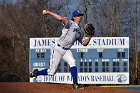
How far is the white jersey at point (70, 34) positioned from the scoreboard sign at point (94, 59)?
15.3 metres

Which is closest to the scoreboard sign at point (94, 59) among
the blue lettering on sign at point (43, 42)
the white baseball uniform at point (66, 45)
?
the blue lettering on sign at point (43, 42)

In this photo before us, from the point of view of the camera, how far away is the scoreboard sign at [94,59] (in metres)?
25.4

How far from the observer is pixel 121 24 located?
38031 mm

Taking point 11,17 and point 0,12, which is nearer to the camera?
point 11,17

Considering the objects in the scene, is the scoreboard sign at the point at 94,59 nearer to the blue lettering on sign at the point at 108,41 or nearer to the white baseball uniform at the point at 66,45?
the blue lettering on sign at the point at 108,41

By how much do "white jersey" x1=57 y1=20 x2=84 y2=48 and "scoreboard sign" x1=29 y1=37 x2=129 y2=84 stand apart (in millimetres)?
15280

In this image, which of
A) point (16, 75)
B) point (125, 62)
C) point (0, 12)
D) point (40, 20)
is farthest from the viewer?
point (0, 12)

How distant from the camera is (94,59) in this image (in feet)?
83.2

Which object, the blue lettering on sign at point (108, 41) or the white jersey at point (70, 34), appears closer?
the white jersey at point (70, 34)

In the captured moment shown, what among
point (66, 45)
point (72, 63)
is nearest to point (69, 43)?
point (66, 45)

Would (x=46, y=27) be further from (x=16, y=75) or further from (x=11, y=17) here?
(x=11, y=17)

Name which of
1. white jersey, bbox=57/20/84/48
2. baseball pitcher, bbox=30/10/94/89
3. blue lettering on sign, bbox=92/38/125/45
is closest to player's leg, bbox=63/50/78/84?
baseball pitcher, bbox=30/10/94/89

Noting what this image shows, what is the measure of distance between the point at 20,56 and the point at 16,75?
16.2ft

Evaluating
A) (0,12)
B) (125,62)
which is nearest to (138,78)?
(125,62)
